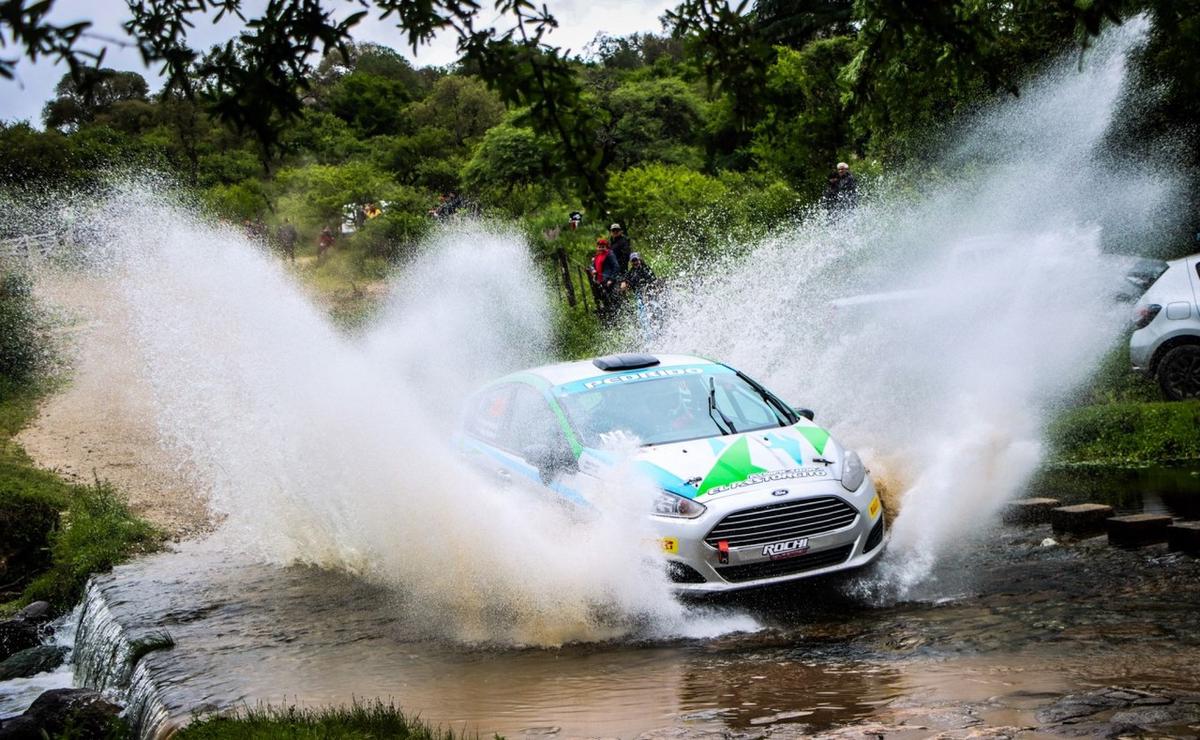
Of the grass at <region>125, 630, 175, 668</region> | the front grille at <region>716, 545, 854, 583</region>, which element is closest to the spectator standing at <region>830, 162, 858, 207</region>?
the front grille at <region>716, 545, 854, 583</region>

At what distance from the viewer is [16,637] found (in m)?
13.6

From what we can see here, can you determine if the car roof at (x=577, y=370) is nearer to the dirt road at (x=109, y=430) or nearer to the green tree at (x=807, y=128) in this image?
the dirt road at (x=109, y=430)

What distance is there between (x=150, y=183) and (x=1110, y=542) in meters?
41.1

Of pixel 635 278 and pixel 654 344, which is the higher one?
pixel 635 278

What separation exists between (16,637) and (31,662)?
120cm

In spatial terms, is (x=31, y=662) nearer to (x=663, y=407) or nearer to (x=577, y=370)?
(x=577, y=370)

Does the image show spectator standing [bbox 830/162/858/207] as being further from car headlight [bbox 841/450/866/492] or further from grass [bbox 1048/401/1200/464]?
car headlight [bbox 841/450/866/492]

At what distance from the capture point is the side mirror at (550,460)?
9.32m

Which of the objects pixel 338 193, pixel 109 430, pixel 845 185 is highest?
pixel 338 193

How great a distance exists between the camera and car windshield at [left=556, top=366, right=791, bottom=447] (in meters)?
9.44

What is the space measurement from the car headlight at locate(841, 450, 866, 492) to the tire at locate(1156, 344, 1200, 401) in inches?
269

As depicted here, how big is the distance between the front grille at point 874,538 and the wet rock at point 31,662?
332 inches

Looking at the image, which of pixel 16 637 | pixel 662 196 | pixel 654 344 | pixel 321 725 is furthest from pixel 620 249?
pixel 321 725

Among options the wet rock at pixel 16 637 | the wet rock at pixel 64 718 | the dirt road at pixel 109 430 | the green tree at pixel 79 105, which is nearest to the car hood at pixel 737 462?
the wet rock at pixel 64 718
